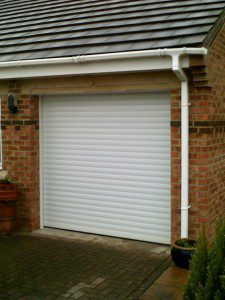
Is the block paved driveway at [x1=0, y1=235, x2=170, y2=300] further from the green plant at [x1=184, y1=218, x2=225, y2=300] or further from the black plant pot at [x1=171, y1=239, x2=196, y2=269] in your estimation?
the green plant at [x1=184, y1=218, x2=225, y2=300]

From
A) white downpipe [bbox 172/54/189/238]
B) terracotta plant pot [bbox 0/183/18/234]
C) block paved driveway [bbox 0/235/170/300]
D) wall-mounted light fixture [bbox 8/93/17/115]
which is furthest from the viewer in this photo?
wall-mounted light fixture [bbox 8/93/17/115]

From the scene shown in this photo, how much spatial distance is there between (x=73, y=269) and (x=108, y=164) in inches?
79.6

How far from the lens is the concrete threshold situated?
6527 mm

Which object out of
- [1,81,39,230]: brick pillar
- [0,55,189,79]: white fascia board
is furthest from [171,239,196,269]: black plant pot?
[1,81,39,230]: brick pillar

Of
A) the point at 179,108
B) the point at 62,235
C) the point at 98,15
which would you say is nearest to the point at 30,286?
the point at 62,235

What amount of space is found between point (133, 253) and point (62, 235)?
5.03 feet

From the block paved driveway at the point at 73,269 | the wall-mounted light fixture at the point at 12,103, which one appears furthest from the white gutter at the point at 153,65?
the wall-mounted light fixture at the point at 12,103

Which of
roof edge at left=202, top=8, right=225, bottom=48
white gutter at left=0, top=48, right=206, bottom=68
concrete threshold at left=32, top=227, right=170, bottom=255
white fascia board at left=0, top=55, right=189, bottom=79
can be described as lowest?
concrete threshold at left=32, top=227, right=170, bottom=255

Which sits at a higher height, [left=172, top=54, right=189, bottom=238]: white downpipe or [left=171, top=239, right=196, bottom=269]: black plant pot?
[left=172, top=54, right=189, bottom=238]: white downpipe

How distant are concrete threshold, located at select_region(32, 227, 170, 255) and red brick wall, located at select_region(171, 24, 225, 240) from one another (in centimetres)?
41

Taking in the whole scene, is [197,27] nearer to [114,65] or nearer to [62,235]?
[114,65]

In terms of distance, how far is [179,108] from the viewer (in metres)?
6.17

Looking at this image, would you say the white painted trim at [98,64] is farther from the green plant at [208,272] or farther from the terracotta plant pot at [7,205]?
the green plant at [208,272]

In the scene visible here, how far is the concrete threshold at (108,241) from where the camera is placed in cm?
Result: 653
